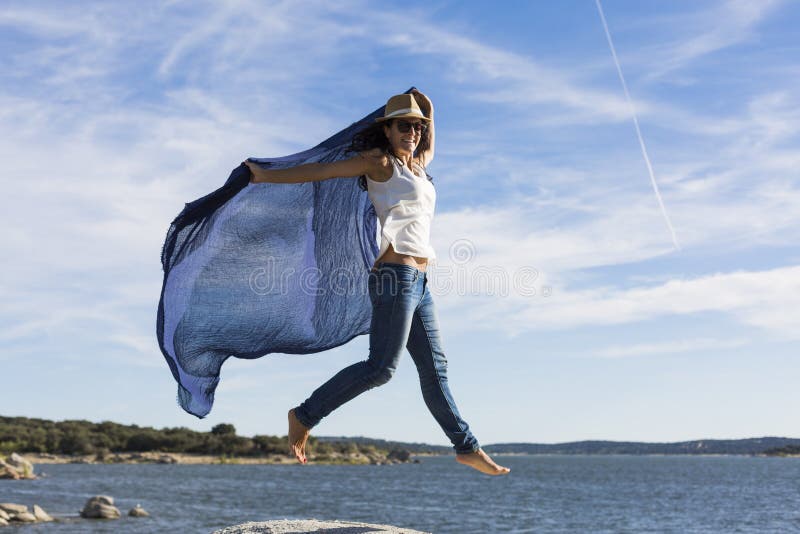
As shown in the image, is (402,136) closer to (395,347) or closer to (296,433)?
(395,347)

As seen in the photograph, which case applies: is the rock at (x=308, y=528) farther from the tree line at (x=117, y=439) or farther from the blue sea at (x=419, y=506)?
the tree line at (x=117, y=439)

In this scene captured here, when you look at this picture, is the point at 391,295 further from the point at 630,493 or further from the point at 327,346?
the point at 630,493

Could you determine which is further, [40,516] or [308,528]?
[40,516]

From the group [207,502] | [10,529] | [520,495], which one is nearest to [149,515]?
[10,529]

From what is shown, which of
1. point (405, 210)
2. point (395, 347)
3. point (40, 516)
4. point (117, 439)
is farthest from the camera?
point (117, 439)

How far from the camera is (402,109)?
6.24 meters

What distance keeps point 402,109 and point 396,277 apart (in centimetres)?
125

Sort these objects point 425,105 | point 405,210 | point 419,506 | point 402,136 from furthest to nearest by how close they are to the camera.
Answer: point 419,506, point 425,105, point 402,136, point 405,210

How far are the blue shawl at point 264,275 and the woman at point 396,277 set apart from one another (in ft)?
2.37


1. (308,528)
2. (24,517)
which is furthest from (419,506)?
(308,528)

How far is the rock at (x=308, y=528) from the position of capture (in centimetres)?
657

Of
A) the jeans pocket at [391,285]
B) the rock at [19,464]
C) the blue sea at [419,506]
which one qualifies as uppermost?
the jeans pocket at [391,285]

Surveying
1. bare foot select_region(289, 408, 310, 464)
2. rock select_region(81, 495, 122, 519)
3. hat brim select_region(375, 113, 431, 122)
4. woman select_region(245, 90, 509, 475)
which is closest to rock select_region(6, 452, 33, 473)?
rock select_region(81, 495, 122, 519)

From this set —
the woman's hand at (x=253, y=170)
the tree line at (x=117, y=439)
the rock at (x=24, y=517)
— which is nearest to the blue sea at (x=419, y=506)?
the rock at (x=24, y=517)
